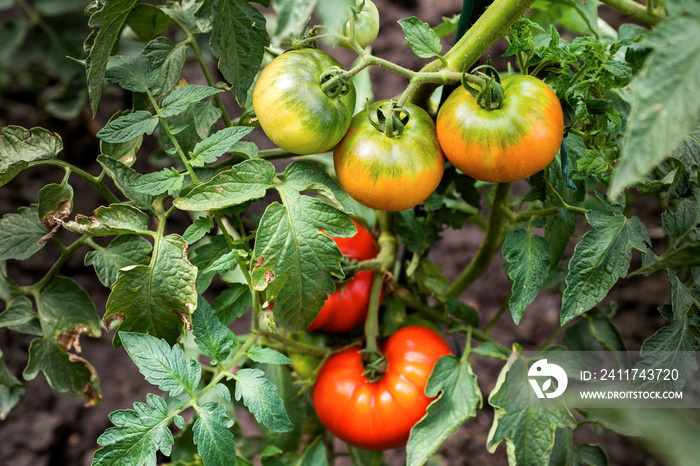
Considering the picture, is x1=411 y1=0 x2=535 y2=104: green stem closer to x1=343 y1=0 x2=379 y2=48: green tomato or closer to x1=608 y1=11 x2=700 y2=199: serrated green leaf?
x1=343 y1=0 x2=379 y2=48: green tomato

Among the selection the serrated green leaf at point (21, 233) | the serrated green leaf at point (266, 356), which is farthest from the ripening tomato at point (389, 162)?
the serrated green leaf at point (21, 233)

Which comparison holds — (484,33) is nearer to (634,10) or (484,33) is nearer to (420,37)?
(420,37)

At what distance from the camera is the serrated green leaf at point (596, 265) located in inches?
24.2

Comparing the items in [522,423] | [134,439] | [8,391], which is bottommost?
[8,391]

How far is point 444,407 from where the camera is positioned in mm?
743

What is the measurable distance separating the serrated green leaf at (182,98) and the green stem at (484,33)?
274 millimetres

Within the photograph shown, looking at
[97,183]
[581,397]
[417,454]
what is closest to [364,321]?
[417,454]

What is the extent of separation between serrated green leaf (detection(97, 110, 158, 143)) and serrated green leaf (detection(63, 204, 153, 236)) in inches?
3.2

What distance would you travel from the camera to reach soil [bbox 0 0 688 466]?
1.42 meters

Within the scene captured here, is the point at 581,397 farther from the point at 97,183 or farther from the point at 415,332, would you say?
the point at 97,183

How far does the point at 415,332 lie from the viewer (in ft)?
2.79

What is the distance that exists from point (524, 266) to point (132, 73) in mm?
548

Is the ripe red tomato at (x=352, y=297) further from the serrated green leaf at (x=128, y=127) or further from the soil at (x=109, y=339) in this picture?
the soil at (x=109, y=339)

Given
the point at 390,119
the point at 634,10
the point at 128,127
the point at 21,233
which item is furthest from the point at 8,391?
the point at 634,10
